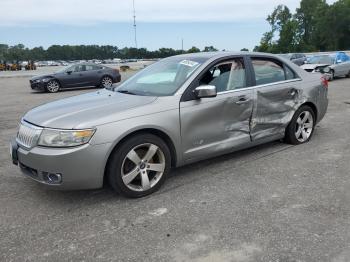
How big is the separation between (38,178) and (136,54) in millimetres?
82469

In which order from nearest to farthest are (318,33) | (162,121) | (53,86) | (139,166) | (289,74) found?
1. (139,166)
2. (162,121)
3. (289,74)
4. (53,86)
5. (318,33)

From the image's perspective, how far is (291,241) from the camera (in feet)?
11.3

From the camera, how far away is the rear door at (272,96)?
18.3 feet

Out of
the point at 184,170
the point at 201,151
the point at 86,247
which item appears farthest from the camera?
the point at 184,170

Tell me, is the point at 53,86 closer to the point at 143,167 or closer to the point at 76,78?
the point at 76,78

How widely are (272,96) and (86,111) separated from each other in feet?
8.87

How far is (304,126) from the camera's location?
650cm

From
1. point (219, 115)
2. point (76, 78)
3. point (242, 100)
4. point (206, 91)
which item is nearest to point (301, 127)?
point (242, 100)

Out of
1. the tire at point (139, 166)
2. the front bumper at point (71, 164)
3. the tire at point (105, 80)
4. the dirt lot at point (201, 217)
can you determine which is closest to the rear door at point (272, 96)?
the dirt lot at point (201, 217)

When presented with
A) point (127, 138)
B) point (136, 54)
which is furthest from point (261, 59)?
point (136, 54)

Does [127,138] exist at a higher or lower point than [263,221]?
higher

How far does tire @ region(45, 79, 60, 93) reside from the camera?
17.7m

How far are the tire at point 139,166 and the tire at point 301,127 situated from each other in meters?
2.47

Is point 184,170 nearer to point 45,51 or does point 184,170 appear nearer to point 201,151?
point 201,151
